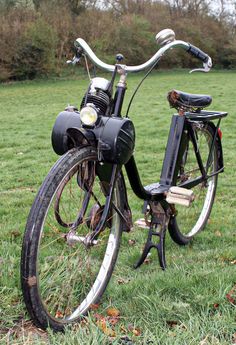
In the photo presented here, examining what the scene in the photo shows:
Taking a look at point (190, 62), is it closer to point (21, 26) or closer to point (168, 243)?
point (21, 26)

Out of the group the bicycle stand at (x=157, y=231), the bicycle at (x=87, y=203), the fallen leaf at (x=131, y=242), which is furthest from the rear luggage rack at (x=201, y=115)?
the fallen leaf at (x=131, y=242)

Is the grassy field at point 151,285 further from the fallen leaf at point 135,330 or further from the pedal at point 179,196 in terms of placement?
the pedal at point 179,196

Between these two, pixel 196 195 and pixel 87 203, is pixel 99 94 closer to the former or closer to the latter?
pixel 87 203

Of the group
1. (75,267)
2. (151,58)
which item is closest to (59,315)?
(75,267)

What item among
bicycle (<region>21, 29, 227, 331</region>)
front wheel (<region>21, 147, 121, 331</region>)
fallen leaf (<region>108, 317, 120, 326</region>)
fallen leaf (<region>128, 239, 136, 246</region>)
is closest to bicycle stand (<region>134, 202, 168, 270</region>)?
bicycle (<region>21, 29, 227, 331</region>)

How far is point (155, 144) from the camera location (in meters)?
8.77

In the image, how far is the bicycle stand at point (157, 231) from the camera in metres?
3.29

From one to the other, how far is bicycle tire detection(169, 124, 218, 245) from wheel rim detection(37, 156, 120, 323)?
0.81m

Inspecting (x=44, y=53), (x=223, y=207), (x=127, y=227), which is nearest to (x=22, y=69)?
(x=44, y=53)

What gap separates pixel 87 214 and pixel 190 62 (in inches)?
1352

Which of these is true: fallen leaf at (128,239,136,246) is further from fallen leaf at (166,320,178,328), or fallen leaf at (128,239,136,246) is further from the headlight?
the headlight

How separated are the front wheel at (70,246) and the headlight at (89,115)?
0.14 metres

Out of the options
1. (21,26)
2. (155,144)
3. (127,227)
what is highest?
(21,26)

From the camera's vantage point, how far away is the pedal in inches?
127
